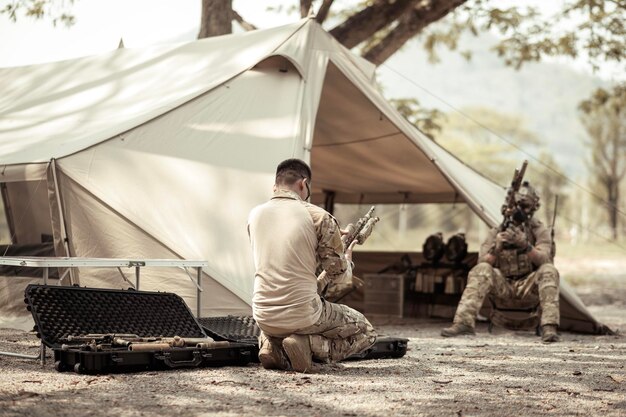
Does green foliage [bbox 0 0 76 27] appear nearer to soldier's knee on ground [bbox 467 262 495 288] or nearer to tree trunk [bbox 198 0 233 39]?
tree trunk [bbox 198 0 233 39]

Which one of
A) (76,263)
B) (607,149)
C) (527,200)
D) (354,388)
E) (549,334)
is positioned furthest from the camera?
(607,149)

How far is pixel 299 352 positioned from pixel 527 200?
11.3ft

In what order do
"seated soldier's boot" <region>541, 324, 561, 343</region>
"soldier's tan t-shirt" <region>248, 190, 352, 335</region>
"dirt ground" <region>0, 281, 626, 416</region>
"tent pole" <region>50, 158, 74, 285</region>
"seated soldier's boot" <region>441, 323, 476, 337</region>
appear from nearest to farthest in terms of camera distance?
Result: "dirt ground" <region>0, 281, 626, 416</region> < "soldier's tan t-shirt" <region>248, 190, 352, 335</region> < "tent pole" <region>50, 158, 74, 285</region> < "seated soldier's boot" <region>541, 324, 561, 343</region> < "seated soldier's boot" <region>441, 323, 476, 337</region>

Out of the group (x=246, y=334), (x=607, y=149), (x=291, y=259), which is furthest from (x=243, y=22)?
(x=607, y=149)

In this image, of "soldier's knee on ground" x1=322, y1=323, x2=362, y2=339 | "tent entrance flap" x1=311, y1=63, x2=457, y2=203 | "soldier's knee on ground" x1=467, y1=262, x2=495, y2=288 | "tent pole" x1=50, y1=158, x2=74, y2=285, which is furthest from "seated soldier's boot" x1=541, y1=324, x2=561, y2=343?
"tent pole" x1=50, y1=158, x2=74, y2=285

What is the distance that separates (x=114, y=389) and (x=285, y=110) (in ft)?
10.9

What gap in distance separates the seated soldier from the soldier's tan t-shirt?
2632 mm

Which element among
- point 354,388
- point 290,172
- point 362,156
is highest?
point 362,156

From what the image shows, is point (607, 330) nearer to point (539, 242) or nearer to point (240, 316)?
point (539, 242)

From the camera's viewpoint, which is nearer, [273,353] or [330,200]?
[273,353]

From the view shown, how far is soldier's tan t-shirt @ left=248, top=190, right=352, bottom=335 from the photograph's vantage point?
4.70 meters

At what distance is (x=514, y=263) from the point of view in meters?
7.40

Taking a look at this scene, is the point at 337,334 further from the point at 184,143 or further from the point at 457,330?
the point at 457,330

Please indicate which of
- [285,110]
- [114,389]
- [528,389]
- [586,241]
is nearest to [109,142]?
[285,110]
